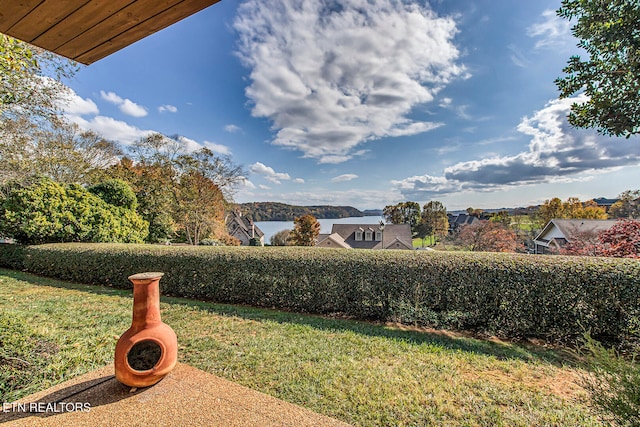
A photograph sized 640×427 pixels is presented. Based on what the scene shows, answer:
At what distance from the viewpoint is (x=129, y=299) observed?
5129 mm

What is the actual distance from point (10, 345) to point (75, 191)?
8966 mm

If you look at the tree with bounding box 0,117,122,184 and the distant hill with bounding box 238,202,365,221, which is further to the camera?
the distant hill with bounding box 238,202,365,221

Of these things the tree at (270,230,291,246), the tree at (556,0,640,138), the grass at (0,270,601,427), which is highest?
the tree at (556,0,640,138)

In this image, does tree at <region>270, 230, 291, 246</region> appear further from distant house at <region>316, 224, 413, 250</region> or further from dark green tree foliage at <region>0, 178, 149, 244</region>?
dark green tree foliage at <region>0, 178, 149, 244</region>

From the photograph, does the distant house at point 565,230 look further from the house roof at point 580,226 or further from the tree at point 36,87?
the tree at point 36,87

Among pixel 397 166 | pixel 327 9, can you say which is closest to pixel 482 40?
pixel 327 9

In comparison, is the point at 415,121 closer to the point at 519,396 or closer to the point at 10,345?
the point at 519,396

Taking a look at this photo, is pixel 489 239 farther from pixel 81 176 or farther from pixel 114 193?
pixel 81 176

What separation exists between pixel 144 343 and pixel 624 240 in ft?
29.1

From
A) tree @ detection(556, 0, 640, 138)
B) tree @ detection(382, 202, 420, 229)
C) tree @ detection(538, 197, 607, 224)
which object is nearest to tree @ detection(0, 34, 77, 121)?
tree @ detection(556, 0, 640, 138)

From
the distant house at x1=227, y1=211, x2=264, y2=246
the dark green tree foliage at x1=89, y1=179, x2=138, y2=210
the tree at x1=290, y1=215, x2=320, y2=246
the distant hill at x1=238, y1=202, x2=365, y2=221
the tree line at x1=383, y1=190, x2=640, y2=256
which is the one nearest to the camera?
the dark green tree foliage at x1=89, y1=179, x2=138, y2=210

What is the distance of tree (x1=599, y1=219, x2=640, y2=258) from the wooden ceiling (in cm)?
842

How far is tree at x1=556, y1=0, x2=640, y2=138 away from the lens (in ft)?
9.68

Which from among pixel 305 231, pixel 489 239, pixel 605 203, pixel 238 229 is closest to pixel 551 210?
pixel 605 203
